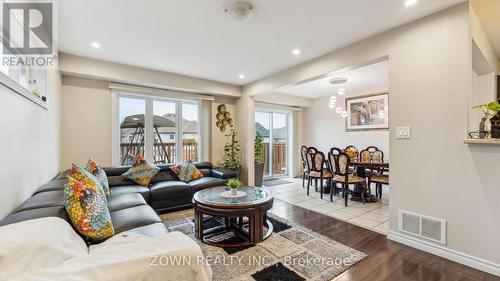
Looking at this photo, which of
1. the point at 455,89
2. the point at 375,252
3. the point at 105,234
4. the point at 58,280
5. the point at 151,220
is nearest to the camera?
the point at 58,280

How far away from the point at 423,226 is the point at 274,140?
189 inches

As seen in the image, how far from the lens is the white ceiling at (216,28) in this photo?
7.07ft

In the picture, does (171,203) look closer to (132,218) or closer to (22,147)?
(132,218)

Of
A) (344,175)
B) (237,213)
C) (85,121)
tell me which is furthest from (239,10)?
(85,121)

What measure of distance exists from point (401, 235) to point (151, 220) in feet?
8.83

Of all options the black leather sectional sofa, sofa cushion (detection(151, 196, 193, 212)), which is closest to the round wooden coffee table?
the black leather sectional sofa

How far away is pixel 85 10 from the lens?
221 cm

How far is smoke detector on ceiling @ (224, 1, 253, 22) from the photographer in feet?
6.96

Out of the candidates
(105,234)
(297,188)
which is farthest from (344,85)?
(105,234)

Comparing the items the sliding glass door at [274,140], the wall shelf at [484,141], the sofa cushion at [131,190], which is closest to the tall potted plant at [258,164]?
the sliding glass door at [274,140]

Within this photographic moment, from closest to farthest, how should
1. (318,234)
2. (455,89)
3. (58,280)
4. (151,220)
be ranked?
1. (58,280)
2. (151,220)
3. (455,89)
4. (318,234)

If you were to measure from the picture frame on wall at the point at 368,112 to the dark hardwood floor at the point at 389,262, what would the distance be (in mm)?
3454

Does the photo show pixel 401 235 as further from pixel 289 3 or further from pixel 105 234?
pixel 105 234

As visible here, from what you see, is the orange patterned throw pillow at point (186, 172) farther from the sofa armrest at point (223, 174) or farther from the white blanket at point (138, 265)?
the white blanket at point (138, 265)
